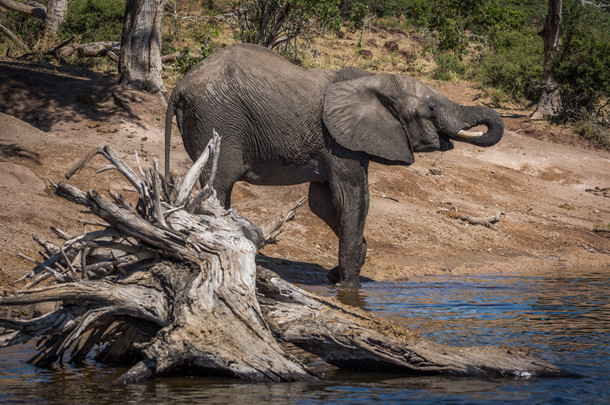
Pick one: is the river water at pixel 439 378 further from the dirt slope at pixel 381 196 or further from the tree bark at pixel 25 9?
the tree bark at pixel 25 9

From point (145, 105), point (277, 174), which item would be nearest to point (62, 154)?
point (145, 105)

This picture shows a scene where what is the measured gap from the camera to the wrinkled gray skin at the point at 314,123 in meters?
8.68

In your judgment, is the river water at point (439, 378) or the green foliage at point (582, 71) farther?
the green foliage at point (582, 71)

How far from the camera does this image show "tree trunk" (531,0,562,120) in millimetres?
20594

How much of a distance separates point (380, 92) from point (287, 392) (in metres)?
5.03

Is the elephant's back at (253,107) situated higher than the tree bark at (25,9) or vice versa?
the tree bark at (25,9)

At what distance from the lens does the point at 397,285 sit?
9422 millimetres

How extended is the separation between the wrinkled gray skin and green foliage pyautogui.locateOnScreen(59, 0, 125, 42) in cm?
1259

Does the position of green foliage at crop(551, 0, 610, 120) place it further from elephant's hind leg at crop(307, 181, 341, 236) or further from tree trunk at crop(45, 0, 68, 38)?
tree trunk at crop(45, 0, 68, 38)

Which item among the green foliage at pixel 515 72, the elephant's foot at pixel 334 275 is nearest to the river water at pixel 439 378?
the elephant's foot at pixel 334 275

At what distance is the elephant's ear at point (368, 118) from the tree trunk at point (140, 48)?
7417mm

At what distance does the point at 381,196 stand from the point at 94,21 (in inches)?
473

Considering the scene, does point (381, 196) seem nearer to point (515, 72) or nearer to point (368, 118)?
point (368, 118)

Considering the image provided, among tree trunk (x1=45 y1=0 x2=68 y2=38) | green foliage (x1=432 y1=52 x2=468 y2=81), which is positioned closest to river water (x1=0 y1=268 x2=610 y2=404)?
tree trunk (x1=45 y1=0 x2=68 y2=38)
